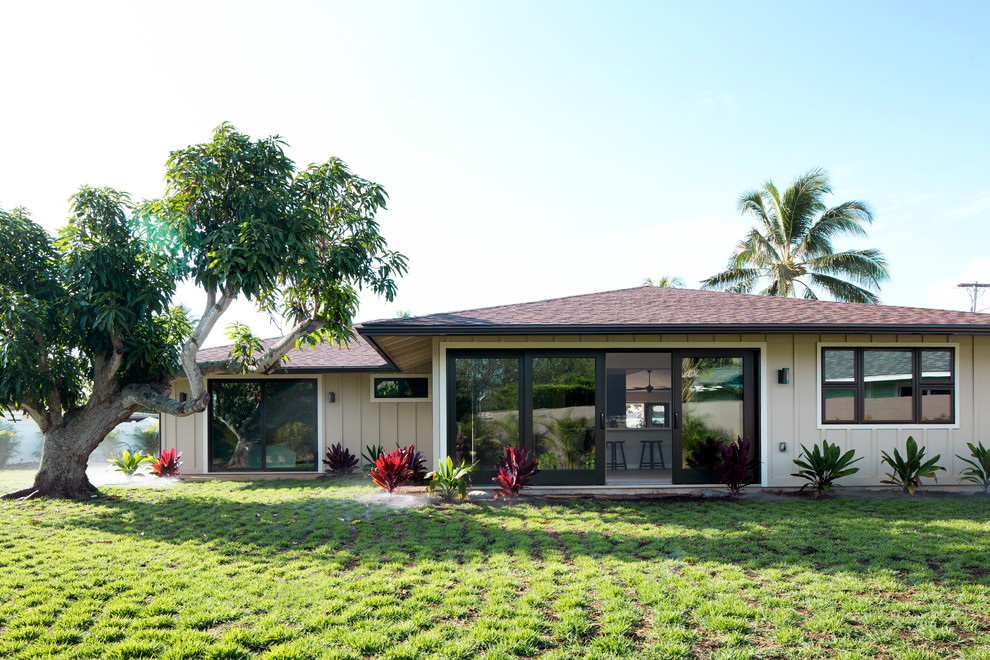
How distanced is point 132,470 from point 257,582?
10051 millimetres

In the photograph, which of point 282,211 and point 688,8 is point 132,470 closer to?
point 282,211

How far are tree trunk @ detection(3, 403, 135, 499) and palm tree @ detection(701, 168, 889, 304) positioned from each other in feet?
67.8

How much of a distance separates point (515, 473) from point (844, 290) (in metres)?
17.9

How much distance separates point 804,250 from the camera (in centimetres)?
2148

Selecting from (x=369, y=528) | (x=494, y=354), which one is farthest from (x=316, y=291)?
(x=369, y=528)

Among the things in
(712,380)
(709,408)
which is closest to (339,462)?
(709,408)

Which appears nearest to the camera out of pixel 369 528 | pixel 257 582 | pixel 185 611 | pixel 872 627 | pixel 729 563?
pixel 872 627

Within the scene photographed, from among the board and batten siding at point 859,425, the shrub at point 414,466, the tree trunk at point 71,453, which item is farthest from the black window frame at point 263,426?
the board and batten siding at point 859,425

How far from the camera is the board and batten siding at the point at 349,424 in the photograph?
12.7 m

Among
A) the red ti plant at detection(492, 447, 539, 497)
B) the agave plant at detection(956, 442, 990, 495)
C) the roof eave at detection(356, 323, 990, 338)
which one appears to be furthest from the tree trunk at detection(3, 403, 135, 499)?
the agave plant at detection(956, 442, 990, 495)

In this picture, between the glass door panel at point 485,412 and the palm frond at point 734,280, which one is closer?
the glass door panel at point 485,412

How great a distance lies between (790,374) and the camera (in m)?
8.94

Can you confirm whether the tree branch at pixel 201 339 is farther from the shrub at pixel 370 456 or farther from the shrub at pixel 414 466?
the shrub at pixel 370 456

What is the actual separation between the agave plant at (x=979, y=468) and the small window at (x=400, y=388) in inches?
372
